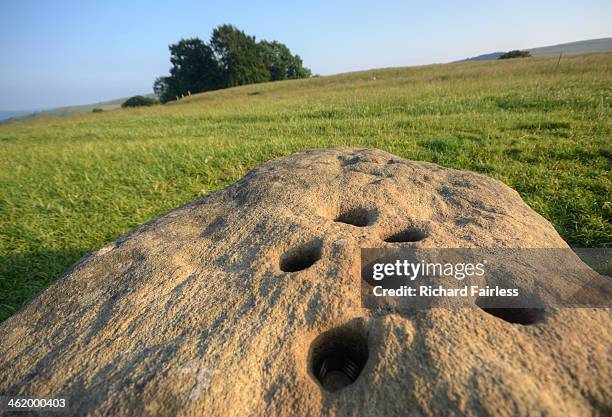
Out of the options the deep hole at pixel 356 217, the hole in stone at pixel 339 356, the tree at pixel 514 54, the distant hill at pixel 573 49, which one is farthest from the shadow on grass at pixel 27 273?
the distant hill at pixel 573 49

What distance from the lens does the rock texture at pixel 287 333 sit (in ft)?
3.80

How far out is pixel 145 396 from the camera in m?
1.23

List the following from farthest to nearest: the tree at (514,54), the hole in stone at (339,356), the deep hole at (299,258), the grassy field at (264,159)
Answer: the tree at (514,54)
the grassy field at (264,159)
the deep hole at (299,258)
the hole in stone at (339,356)

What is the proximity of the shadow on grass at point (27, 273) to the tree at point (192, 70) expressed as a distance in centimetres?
4471

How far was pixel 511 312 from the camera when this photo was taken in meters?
1.52

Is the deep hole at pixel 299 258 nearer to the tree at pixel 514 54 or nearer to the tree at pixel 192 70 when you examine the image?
the tree at pixel 514 54

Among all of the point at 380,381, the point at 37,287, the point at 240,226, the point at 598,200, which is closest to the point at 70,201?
the point at 37,287

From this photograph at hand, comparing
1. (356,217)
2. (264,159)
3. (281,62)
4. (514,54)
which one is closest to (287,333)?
(356,217)

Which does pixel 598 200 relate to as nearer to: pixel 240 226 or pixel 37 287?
pixel 240 226

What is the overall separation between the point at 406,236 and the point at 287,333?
0.92 m

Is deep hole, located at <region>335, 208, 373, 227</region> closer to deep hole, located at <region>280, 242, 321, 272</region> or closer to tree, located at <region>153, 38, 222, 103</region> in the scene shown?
deep hole, located at <region>280, 242, 321, 272</region>

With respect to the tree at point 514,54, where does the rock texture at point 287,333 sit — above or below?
above

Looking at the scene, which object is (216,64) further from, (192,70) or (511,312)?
(511,312)

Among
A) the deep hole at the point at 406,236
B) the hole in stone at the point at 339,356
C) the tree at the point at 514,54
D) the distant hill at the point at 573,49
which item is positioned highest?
the deep hole at the point at 406,236
